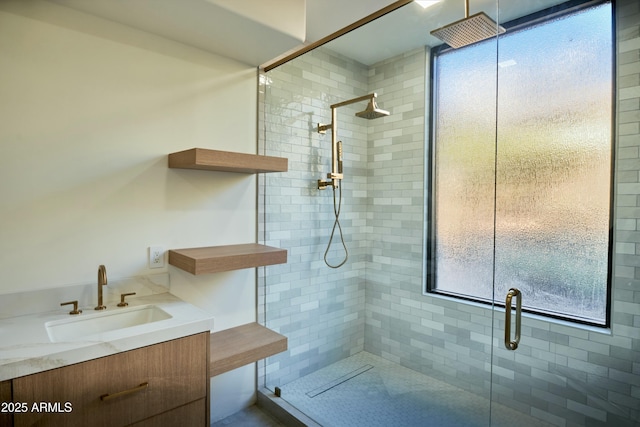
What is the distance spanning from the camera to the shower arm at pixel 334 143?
245cm

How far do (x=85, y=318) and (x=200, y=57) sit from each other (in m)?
1.47

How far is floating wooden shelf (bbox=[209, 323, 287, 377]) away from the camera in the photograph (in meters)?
1.77

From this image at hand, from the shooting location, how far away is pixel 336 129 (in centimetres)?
247

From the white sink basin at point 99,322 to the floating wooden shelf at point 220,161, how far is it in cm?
73

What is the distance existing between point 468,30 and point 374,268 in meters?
1.62

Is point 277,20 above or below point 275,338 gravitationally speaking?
above

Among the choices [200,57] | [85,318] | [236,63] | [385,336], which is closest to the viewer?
[85,318]

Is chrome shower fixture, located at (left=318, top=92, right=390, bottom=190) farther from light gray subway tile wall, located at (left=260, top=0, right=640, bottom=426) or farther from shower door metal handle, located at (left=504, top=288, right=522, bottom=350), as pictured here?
shower door metal handle, located at (left=504, top=288, right=522, bottom=350)

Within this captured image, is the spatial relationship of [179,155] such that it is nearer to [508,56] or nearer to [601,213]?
[508,56]

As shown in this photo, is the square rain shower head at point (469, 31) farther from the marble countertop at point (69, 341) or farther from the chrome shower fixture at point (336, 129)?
the marble countertop at point (69, 341)

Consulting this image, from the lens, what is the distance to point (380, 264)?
2.59 m

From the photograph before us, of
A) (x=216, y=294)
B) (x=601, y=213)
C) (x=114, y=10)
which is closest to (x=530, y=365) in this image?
(x=601, y=213)

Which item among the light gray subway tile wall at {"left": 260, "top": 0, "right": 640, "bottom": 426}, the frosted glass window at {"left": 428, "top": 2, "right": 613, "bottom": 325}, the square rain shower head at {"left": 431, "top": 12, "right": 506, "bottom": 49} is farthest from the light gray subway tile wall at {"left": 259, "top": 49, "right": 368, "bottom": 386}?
the frosted glass window at {"left": 428, "top": 2, "right": 613, "bottom": 325}

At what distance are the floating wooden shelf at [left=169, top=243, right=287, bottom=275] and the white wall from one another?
11 cm
